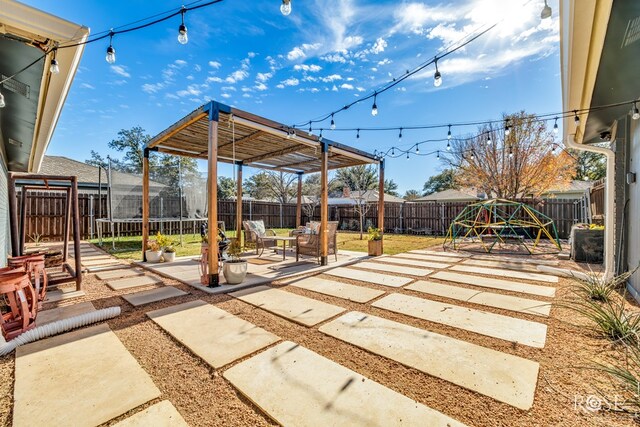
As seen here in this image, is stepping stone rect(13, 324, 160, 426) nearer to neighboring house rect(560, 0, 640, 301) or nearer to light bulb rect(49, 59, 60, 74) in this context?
light bulb rect(49, 59, 60, 74)

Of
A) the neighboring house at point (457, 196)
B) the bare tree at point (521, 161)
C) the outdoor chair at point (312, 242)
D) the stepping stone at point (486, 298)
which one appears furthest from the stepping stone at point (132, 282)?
the neighboring house at point (457, 196)

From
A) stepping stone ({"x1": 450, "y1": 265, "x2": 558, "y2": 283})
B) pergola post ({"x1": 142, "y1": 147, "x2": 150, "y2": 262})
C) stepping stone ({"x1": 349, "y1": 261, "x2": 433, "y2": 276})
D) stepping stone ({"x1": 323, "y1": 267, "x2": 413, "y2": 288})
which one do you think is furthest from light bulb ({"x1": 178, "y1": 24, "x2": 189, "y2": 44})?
stepping stone ({"x1": 450, "y1": 265, "x2": 558, "y2": 283})

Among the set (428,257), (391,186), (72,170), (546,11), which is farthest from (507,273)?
(391,186)

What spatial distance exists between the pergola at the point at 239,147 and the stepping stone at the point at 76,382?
201cm

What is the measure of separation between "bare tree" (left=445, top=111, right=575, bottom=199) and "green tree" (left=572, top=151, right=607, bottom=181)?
1505 cm

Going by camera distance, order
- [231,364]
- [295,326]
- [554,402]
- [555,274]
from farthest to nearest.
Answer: [555,274], [295,326], [231,364], [554,402]

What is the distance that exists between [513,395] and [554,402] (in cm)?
22

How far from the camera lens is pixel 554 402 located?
1658 mm

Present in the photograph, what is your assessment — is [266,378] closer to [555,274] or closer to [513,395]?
[513,395]

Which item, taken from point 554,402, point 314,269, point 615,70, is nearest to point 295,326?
point 554,402

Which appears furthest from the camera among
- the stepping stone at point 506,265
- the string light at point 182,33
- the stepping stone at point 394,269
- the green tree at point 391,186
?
the green tree at point 391,186

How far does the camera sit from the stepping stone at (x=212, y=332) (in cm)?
229

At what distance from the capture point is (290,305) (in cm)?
348

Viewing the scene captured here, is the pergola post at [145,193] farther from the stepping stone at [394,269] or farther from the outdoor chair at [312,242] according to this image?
the stepping stone at [394,269]
